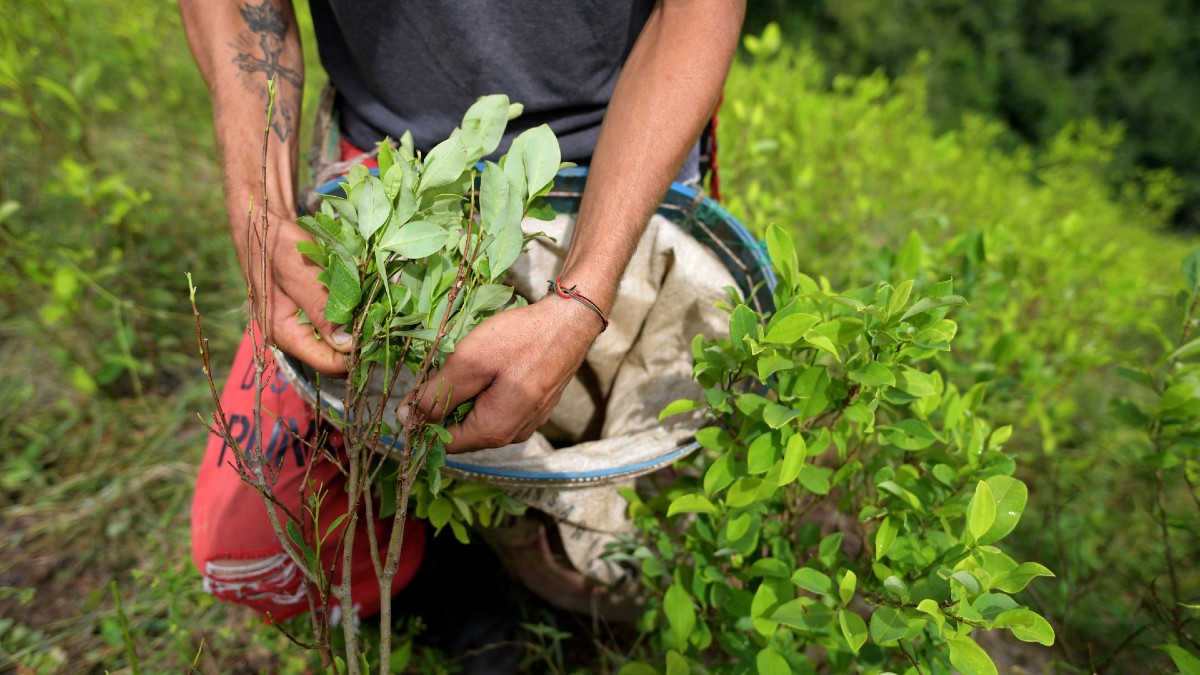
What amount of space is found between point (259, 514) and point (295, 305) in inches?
18.6

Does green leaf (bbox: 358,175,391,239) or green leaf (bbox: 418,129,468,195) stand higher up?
green leaf (bbox: 418,129,468,195)

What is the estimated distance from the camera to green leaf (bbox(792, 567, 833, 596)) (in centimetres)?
79

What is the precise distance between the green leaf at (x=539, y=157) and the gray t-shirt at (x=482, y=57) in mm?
427

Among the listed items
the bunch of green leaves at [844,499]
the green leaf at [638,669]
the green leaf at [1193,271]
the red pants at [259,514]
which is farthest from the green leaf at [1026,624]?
the red pants at [259,514]

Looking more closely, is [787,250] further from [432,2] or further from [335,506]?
[335,506]

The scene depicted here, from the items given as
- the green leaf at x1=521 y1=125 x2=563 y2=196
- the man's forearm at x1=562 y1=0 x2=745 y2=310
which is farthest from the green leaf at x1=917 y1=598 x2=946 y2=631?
the green leaf at x1=521 y1=125 x2=563 y2=196

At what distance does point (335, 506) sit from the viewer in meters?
1.15

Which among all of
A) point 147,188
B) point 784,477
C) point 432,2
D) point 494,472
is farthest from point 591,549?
point 147,188

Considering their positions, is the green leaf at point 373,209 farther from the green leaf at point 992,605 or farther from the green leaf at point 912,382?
the green leaf at point 992,605

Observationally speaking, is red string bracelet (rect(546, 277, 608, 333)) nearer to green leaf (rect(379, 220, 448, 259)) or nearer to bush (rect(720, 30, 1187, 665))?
green leaf (rect(379, 220, 448, 259))

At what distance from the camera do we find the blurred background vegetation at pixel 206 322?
143 cm

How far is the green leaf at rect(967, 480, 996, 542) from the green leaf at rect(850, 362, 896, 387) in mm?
153

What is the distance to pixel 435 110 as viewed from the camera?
1185 mm

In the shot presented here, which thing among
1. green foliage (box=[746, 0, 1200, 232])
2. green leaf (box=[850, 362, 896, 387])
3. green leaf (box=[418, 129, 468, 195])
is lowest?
green leaf (box=[850, 362, 896, 387])
